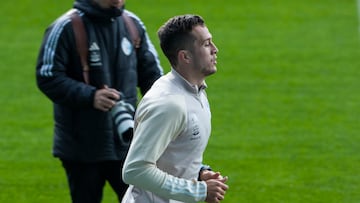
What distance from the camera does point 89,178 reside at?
827cm

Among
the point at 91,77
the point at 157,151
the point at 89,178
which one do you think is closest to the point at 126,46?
the point at 91,77

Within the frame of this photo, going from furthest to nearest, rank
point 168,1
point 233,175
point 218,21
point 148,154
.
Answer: point 168,1 < point 218,21 < point 233,175 < point 148,154

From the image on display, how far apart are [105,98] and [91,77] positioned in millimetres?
333

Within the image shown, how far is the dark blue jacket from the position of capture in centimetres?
809

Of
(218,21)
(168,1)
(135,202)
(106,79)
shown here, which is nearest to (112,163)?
(106,79)

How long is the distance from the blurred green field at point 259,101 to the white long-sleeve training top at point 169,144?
4.49 m

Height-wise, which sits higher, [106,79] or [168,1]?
[106,79]

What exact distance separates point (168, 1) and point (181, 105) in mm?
13973

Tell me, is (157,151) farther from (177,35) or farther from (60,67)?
(60,67)

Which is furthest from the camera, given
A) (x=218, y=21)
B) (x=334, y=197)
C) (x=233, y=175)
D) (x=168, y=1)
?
(x=168, y=1)

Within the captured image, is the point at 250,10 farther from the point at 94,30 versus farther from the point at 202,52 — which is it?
the point at 202,52

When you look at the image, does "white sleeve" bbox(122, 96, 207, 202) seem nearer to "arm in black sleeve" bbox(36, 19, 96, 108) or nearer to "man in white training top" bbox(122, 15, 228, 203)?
"man in white training top" bbox(122, 15, 228, 203)

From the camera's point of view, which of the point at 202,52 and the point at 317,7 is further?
the point at 317,7

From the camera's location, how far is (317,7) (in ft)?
64.8
